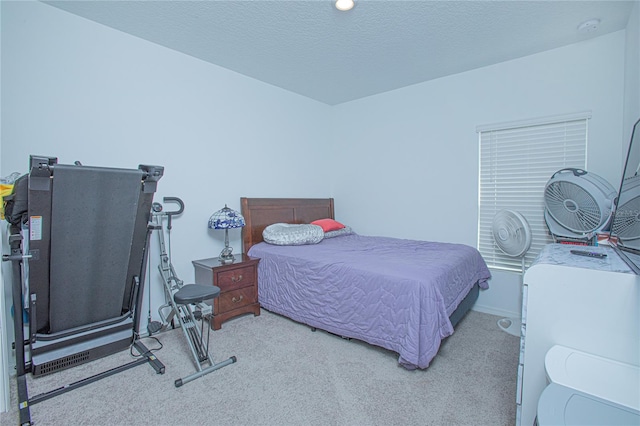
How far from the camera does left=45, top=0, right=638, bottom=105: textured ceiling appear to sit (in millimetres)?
2254

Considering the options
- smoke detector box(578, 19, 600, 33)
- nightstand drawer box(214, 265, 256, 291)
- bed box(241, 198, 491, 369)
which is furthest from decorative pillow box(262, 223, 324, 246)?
smoke detector box(578, 19, 600, 33)

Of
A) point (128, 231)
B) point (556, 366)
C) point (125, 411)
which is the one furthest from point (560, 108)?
point (125, 411)

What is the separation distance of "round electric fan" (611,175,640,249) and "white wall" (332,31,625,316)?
1330 mm

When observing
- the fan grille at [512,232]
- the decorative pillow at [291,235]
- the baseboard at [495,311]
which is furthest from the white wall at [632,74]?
the decorative pillow at [291,235]

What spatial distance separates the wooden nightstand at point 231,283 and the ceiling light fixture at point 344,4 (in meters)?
2.34

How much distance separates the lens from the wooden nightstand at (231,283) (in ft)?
9.18

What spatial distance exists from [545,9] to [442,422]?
116 inches

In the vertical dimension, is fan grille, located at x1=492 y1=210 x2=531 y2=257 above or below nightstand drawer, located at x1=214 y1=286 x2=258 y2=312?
above

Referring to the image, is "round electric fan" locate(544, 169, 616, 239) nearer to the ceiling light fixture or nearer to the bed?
the bed

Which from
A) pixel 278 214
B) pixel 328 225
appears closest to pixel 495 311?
pixel 328 225

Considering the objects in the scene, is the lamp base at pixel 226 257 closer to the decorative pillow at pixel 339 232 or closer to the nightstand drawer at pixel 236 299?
the nightstand drawer at pixel 236 299

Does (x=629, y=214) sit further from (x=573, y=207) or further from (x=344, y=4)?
(x=344, y=4)

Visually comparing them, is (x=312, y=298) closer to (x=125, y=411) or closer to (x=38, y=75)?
(x=125, y=411)

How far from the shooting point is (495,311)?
323cm
